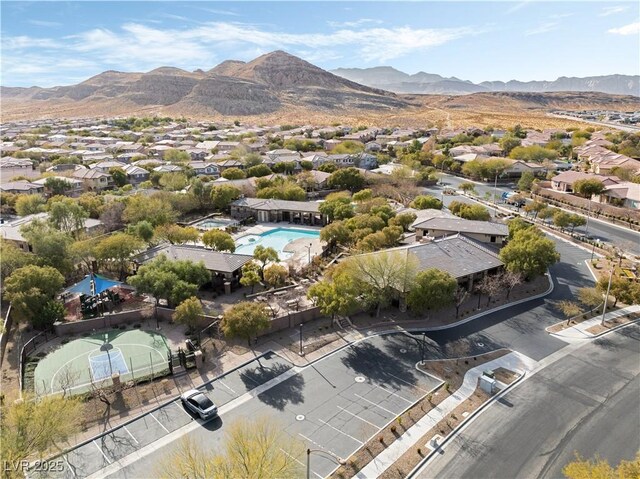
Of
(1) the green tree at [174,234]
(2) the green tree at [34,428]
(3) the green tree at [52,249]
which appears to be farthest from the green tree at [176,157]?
(2) the green tree at [34,428]

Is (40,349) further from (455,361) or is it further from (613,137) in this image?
(613,137)

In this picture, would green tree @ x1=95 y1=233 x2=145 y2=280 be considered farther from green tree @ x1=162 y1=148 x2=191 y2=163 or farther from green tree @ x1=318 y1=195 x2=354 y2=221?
green tree @ x1=162 y1=148 x2=191 y2=163

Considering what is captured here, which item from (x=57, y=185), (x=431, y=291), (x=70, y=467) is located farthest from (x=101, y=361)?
(x=57, y=185)

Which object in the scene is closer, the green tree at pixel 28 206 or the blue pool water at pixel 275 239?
the blue pool water at pixel 275 239

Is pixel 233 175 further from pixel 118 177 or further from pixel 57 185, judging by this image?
pixel 57 185

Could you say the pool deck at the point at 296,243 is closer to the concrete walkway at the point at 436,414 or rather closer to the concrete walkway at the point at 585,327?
the concrete walkway at the point at 436,414

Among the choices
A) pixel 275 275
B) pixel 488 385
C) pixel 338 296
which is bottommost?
pixel 488 385
